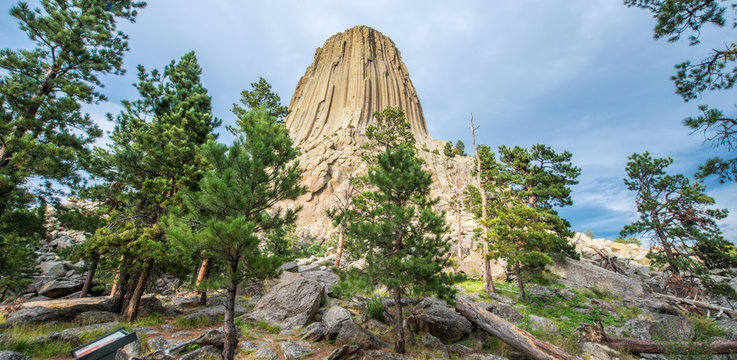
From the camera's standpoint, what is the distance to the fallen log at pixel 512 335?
22.5 feet

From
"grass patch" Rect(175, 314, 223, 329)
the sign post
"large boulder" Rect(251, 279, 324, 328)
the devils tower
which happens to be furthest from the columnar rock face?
the sign post

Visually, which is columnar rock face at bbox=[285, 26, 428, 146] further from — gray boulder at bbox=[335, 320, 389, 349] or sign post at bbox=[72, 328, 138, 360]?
sign post at bbox=[72, 328, 138, 360]

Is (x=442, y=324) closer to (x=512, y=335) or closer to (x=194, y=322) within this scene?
(x=512, y=335)

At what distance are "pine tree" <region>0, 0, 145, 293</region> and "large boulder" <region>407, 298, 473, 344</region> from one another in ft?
43.2

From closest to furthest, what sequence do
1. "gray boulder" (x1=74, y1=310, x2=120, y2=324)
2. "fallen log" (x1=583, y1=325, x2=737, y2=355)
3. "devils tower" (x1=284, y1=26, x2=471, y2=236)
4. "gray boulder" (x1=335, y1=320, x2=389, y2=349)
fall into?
"fallen log" (x1=583, y1=325, x2=737, y2=355)
"gray boulder" (x1=335, y1=320, x2=389, y2=349)
"gray boulder" (x1=74, y1=310, x2=120, y2=324)
"devils tower" (x1=284, y1=26, x2=471, y2=236)

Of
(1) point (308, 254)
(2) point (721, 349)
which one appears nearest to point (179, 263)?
(2) point (721, 349)

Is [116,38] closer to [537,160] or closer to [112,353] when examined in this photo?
[112,353]

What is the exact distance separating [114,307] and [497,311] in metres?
15.8

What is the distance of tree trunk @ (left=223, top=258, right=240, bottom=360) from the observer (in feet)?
20.3

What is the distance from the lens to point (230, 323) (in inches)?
256

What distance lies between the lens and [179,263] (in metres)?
9.47

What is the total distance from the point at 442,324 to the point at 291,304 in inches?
249

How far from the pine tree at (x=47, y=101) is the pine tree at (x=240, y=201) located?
5.65m

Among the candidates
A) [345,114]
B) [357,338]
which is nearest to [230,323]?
[357,338]
